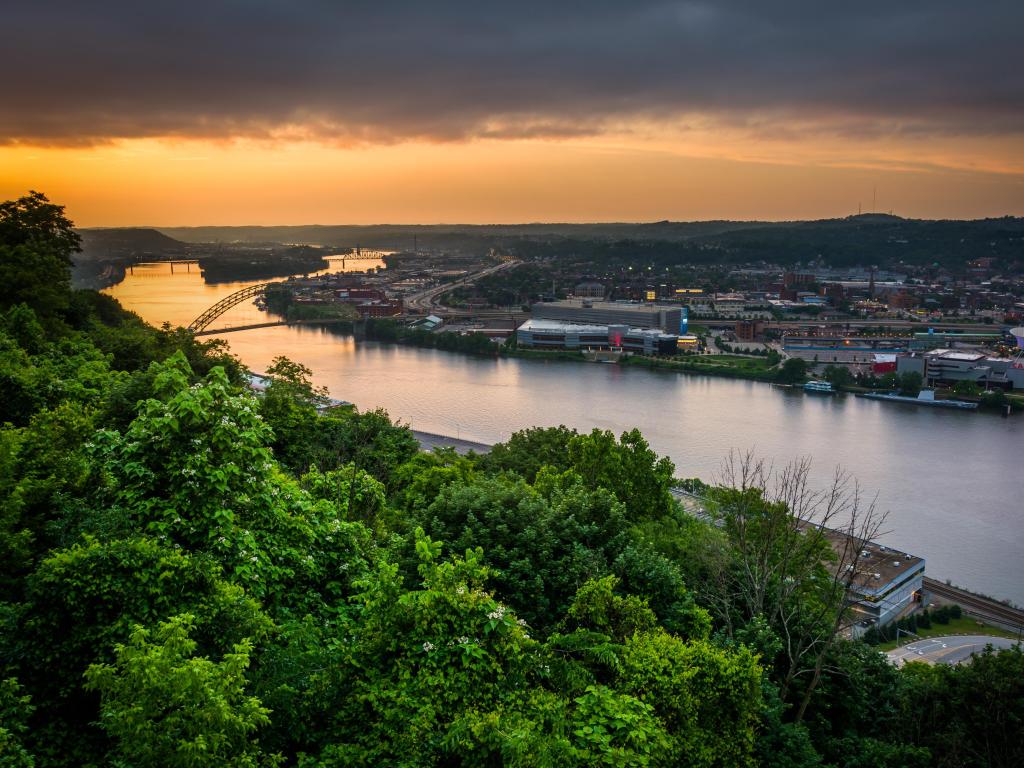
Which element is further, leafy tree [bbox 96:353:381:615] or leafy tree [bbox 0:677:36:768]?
leafy tree [bbox 96:353:381:615]

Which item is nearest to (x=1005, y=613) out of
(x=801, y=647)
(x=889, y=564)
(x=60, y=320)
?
(x=889, y=564)

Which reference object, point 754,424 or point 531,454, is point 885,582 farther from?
point 754,424

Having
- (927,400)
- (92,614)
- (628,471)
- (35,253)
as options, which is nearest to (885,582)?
(628,471)

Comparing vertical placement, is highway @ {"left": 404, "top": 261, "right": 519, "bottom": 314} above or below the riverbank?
above

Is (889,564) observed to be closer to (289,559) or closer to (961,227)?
(289,559)

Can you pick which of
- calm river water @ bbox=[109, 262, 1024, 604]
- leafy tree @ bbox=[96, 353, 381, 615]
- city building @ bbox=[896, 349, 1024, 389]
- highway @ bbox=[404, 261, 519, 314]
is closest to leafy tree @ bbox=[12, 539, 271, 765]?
leafy tree @ bbox=[96, 353, 381, 615]

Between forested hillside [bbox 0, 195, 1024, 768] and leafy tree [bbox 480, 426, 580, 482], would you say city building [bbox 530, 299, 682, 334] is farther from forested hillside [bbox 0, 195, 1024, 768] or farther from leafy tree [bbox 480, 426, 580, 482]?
forested hillside [bbox 0, 195, 1024, 768]
